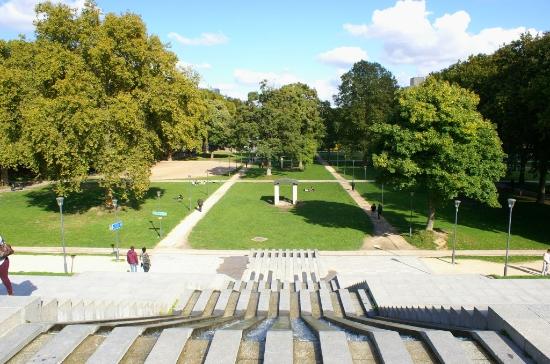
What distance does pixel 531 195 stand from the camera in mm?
44531

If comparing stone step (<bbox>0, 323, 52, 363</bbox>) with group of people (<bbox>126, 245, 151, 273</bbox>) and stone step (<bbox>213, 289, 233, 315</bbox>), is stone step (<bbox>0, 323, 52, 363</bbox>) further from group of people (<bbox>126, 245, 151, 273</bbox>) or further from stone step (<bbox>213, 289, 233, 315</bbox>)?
group of people (<bbox>126, 245, 151, 273</bbox>)

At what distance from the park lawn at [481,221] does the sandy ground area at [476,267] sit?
319 cm

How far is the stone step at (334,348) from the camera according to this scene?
6.57m

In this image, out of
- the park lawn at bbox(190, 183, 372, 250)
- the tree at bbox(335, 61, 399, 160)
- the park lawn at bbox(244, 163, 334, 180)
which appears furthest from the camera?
the tree at bbox(335, 61, 399, 160)

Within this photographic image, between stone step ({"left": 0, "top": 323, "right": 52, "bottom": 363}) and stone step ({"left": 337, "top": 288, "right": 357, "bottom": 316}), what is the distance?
8807mm

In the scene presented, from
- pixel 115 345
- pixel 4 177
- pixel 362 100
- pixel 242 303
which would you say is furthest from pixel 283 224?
pixel 362 100

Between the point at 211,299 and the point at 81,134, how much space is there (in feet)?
66.3

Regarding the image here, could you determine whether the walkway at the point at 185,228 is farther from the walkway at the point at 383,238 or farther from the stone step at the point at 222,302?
the stone step at the point at 222,302

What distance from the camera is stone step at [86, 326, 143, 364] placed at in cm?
662

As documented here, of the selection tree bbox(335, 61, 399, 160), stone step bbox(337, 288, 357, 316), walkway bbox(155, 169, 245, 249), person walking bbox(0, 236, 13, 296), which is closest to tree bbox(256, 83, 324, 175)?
tree bbox(335, 61, 399, 160)

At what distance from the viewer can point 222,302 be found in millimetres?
14125

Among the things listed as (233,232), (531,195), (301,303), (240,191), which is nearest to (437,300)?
(301,303)

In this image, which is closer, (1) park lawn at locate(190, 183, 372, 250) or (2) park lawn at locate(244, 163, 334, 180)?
(1) park lawn at locate(190, 183, 372, 250)

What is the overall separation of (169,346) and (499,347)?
17.7ft
